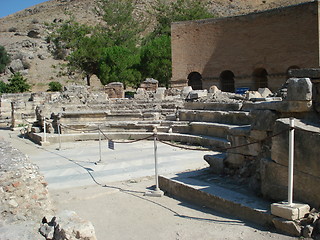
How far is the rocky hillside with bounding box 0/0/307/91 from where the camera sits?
2045 inches

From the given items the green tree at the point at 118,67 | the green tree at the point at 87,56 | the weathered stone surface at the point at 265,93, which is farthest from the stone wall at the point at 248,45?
the green tree at the point at 87,56

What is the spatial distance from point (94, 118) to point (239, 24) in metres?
15.6

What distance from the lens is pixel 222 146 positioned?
36.4 feet

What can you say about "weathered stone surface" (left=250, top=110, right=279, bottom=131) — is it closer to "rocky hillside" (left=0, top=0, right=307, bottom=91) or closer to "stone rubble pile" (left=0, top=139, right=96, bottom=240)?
"stone rubble pile" (left=0, top=139, right=96, bottom=240)

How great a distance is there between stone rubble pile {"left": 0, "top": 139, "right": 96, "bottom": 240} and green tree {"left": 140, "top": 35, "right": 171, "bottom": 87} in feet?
91.0

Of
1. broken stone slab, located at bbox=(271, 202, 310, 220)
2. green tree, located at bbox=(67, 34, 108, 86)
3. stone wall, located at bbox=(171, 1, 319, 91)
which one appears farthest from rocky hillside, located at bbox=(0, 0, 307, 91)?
broken stone slab, located at bbox=(271, 202, 310, 220)

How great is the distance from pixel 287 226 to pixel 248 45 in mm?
23242

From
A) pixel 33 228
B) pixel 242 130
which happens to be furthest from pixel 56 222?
pixel 242 130

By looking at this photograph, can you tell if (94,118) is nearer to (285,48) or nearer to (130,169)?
(130,169)

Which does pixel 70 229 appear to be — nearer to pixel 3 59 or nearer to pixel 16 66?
pixel 3 59

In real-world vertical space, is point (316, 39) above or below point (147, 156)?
above

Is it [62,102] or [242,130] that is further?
[62,102]

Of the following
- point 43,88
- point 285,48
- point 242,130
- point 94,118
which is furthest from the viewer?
point 43,88

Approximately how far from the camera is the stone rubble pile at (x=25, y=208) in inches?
151
